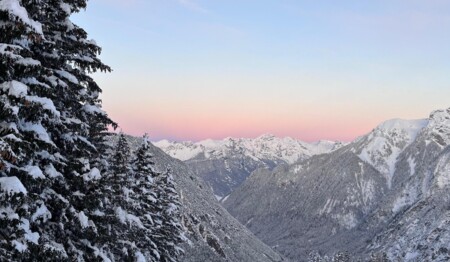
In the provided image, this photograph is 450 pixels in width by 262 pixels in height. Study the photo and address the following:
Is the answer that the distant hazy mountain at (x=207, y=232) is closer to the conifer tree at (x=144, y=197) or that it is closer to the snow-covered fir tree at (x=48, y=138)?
the conifer tree at (x=144, y=197)

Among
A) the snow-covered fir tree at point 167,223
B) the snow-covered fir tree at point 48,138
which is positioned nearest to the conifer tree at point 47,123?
the snow-covered fir tree at point 48,138

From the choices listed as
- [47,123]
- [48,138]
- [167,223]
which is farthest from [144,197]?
[48,138]

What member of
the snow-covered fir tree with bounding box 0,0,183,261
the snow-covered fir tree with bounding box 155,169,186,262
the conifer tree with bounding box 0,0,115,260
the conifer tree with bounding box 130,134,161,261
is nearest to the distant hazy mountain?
the snow-covered fir tree with bounding box 155,169,186,262

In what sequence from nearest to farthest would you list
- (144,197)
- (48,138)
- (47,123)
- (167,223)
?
1. (48,138)
2. (47,123)
3. (144,197)
4. (167,223)

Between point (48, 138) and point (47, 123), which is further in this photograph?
point (47, 123)

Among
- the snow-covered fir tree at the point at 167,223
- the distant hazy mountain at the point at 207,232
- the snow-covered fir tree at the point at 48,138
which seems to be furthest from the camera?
the distant hazy mountain at the point at 207,232

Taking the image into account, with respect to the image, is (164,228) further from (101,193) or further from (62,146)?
(62,146)

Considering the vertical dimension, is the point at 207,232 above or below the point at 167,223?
below

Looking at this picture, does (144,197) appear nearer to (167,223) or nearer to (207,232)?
(167,223)

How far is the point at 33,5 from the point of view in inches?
538

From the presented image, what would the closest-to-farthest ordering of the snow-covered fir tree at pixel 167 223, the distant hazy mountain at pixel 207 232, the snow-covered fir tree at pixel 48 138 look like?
the snow-covered fir tree at pixel 48 138 < the snow-covered fir tree at pixel 167 223 < the distant hazy mountain at pixel 207 232

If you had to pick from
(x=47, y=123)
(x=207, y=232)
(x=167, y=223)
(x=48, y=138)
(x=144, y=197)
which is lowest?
(x=207, y=232)

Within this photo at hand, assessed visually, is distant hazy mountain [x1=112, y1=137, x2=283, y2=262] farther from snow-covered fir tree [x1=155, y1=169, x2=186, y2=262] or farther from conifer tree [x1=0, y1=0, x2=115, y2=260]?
conifer tree [x1=0, y1=0, x2=115, y2=260]

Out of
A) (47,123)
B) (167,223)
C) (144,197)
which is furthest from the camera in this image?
(167,223)
